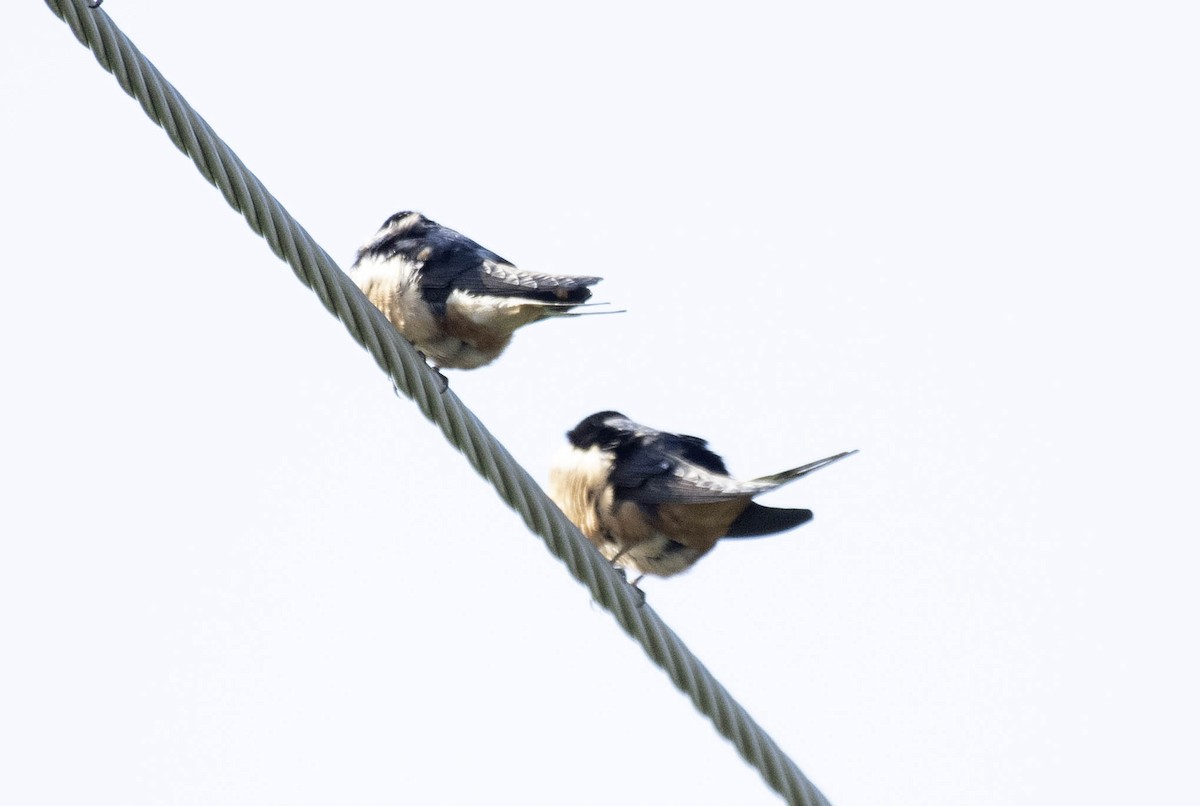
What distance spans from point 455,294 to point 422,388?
2.07m

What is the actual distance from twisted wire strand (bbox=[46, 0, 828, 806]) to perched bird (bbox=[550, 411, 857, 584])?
74.9 inches

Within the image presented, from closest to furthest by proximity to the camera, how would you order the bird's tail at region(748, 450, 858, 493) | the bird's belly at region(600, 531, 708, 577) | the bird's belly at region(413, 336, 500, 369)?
1. the bird's tail at region(748, 450, 858, 493)
2. the bird's belly at region(413, 336, 500, 369)
3. the bird's belly at region(600, 531, 708, 577)

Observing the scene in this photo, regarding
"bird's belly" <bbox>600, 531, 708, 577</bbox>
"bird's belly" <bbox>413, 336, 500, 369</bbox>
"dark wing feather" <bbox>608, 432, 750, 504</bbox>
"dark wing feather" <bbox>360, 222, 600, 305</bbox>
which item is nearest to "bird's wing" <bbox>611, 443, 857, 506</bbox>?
"dark wing feather" <bbox>608, 432, 750, 504</bbox>

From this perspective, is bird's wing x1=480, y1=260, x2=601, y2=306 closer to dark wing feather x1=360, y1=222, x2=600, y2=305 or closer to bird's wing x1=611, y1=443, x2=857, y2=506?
dark wing feather x1=360, y1=222, x2=600, y2=305

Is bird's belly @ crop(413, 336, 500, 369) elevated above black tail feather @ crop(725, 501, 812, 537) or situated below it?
above

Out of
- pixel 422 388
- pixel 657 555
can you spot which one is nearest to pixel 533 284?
pixel 657 555

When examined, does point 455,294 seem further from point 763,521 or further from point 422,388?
point 422,388

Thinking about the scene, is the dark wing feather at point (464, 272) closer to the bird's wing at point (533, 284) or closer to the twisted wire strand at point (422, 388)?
the bird's wing at point (533, 284)

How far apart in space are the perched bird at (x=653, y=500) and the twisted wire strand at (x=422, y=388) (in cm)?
190

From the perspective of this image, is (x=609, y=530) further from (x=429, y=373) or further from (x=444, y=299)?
(x=429, y=373)

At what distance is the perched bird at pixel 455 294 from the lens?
7.01m

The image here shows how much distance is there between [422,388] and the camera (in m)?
5.30

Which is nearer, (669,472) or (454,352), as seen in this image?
(454,352)

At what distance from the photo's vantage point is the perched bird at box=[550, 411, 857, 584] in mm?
7586
